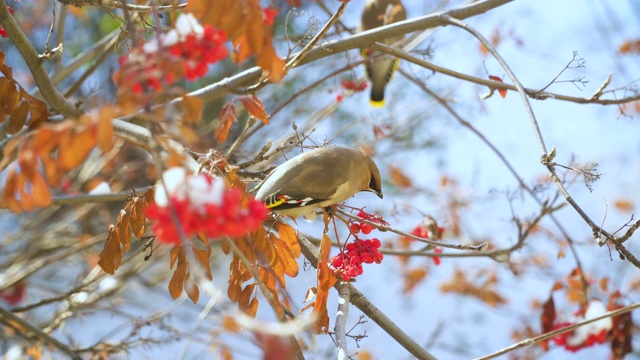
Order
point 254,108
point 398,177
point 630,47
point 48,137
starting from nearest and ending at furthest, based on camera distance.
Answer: point 48,137, point 254,108, point 630,47, point 398,177

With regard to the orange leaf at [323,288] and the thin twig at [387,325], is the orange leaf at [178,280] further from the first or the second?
the thin twig at [387,325]

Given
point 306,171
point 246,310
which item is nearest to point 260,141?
point 306,171

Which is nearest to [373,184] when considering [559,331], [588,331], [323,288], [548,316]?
[323,288]

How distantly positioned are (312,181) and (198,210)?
4.41ft

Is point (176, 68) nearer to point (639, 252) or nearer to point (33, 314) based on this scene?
point (33, 314)

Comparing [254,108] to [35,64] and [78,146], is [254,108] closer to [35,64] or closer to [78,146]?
[78,146]

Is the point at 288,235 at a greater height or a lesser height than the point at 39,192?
greater

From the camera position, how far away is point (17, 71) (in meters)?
6.27

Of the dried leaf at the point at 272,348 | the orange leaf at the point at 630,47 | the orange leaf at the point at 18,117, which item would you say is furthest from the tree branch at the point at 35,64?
the orange leaf at the point at 630,47

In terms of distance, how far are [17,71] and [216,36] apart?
5303 millimetres

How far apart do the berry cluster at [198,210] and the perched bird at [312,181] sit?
1.23 metres

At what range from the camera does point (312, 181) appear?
8.81 feet

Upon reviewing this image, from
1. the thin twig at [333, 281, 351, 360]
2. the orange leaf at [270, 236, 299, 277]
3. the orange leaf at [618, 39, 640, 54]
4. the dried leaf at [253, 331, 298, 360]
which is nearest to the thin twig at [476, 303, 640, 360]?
the thin twig at [333, 281, 351, 360]

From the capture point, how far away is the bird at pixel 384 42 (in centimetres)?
489
